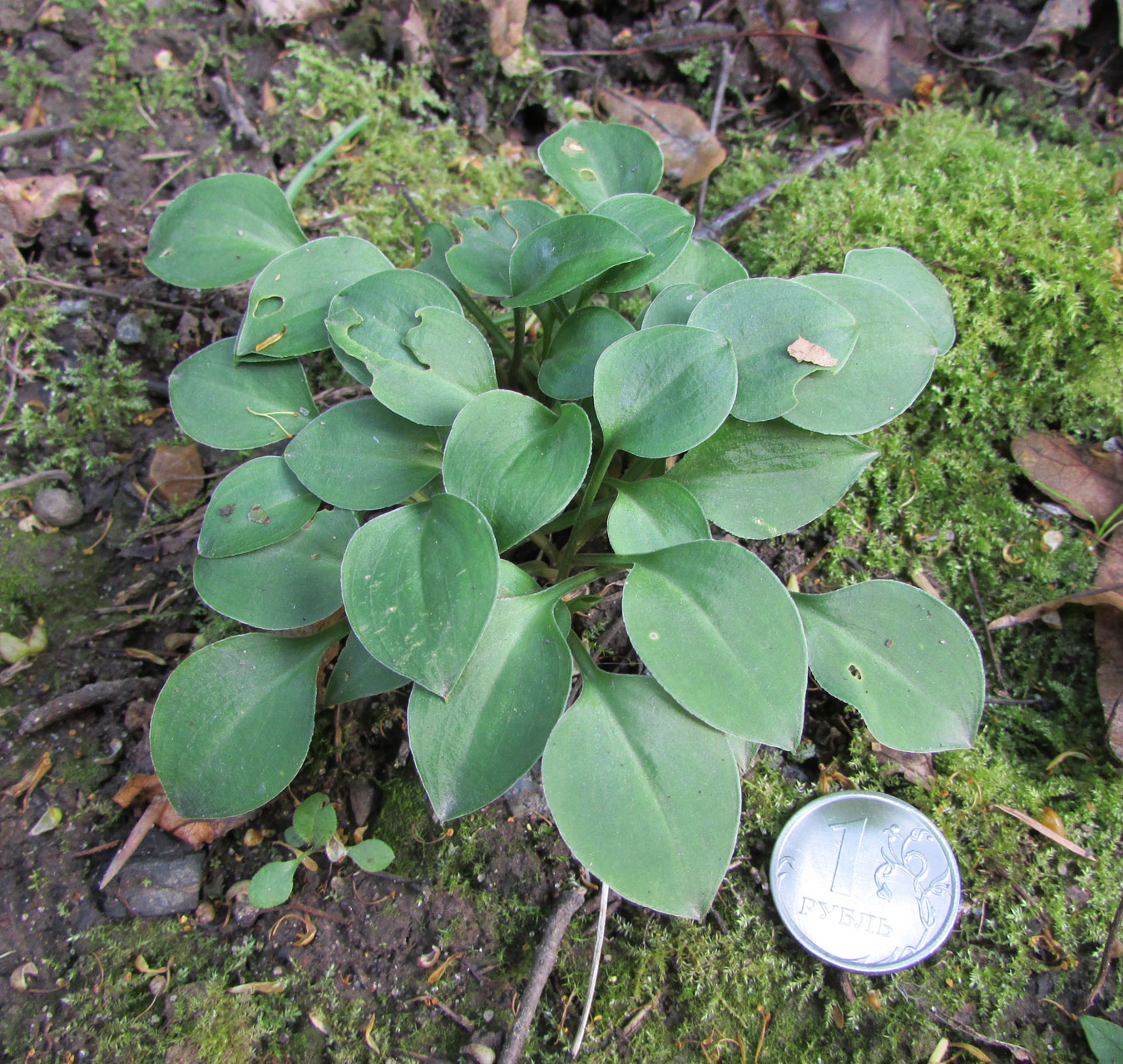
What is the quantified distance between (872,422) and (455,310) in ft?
2.90

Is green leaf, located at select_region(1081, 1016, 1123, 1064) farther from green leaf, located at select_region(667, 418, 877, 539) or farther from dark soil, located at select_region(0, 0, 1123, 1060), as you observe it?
green leaf, located at select_region(667, 418, 877, 539)

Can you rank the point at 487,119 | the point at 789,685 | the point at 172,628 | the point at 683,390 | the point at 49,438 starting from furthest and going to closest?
the point at 487,119 → the point at 49,438 → the point at 172,628 → the point at 683,390 → the point at 789,685

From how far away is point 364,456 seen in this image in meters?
1.45

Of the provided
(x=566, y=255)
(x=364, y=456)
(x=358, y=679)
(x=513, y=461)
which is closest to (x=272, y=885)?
(x=358, y=679)

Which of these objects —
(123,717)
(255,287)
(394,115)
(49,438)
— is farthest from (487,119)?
(123,717)

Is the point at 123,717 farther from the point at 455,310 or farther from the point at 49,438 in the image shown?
the point at 455,310

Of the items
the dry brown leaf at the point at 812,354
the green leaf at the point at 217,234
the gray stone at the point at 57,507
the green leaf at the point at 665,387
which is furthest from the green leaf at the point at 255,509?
the dry brown leaf at the point at 812,354

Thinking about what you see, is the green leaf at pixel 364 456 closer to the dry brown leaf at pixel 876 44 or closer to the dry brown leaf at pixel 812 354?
the dry brown leaf at pixel 812 354

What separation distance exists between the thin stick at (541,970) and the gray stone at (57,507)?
1.64m

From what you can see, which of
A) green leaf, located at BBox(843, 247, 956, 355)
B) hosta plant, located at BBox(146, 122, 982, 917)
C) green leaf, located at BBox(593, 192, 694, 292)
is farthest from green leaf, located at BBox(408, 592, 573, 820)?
green leaf, located at BBox(843, 247, 956, 355)

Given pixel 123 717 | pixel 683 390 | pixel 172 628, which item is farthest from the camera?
pixel 172 628

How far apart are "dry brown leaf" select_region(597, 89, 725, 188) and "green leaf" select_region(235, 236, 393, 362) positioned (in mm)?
1341

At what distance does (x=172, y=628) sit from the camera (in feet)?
6.07

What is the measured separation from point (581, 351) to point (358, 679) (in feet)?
2.70
